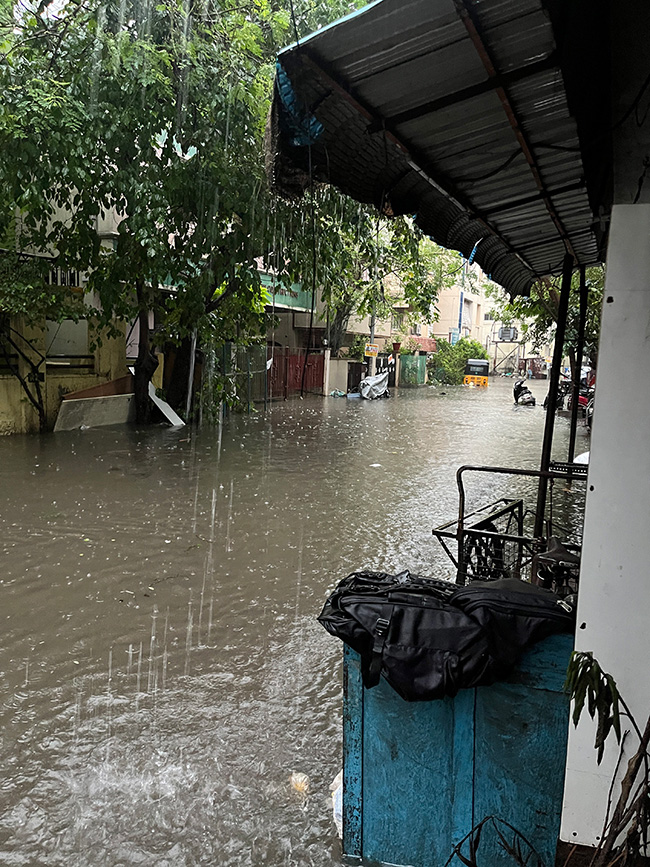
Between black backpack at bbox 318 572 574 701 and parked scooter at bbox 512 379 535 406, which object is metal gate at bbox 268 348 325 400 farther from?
black backpack at bbox 318 572 574 701

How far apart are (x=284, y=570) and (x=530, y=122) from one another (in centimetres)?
447

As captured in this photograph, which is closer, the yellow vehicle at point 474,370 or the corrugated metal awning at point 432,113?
the corrugated metal awning at point 432,113

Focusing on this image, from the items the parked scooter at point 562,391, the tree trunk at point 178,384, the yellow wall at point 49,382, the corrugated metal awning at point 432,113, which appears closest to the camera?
the corrugated metal awning at point 432,113

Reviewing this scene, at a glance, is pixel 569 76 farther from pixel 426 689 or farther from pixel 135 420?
pixel 135 420

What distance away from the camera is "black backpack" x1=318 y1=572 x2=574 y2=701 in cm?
215

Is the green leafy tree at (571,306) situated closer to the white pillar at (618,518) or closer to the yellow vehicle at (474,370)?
the white pillar at (618,518)

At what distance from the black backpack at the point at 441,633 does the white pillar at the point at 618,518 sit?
0.63 ft

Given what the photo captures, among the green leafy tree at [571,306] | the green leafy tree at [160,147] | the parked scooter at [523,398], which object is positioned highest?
the green leafy tree at [160,147]

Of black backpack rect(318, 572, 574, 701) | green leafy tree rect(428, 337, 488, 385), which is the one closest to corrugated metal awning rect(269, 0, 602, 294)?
black backpack rect(318, 572, 574, 701)

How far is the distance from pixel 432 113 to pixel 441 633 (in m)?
1.83

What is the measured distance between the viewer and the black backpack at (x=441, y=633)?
2.15 meters

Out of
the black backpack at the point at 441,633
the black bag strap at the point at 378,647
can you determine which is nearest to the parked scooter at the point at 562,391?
the black backpack at the point at 441,633

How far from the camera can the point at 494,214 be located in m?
4.14

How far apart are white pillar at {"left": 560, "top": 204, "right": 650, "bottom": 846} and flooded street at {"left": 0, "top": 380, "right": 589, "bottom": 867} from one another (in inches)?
46.7
